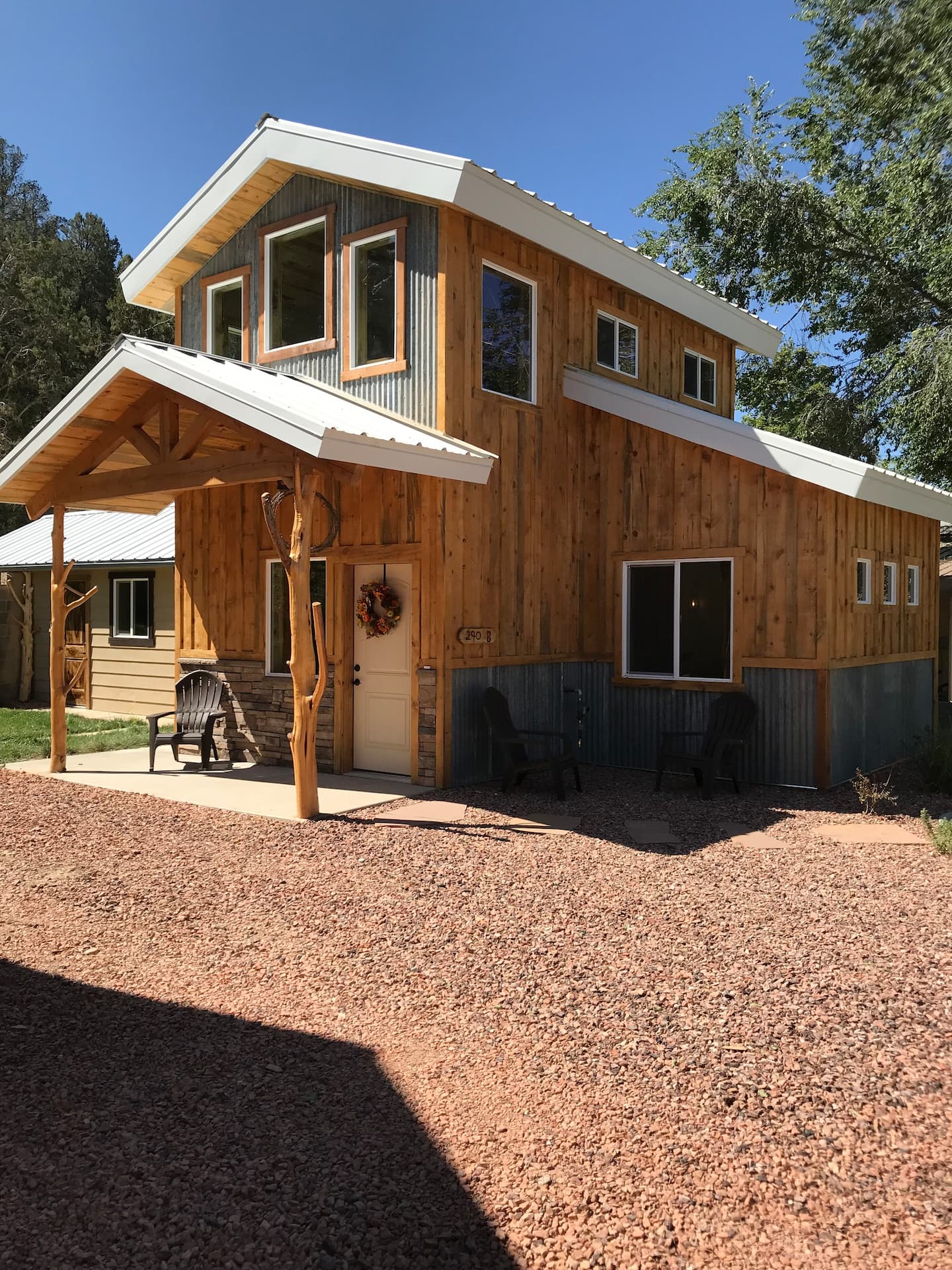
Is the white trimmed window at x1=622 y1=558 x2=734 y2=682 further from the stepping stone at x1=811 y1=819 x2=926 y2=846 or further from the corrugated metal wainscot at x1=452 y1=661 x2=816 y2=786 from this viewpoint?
the stepping stone at x1=811 y1=819 x2=926 y2=846

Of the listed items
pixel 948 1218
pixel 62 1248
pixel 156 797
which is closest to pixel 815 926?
pixel 948 1218

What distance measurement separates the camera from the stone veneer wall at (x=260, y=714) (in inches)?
393

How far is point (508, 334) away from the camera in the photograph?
32.2 feet

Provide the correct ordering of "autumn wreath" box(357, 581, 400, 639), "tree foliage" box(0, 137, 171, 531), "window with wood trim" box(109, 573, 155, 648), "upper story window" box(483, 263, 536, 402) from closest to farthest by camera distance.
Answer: "autumn wreath" box(357, 581, 400, 639) → "upper story window" box(483, 263, 536, 402) → "window with wood trim" box(109, 573, 155, 648) → "tree foliage" box(0, 137, 171, 531)

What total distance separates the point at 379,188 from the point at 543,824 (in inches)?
250

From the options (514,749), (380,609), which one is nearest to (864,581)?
(514,749)

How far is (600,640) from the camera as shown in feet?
35.6

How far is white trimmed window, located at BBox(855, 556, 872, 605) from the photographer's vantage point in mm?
10127

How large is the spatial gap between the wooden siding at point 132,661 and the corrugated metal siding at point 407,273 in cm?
567

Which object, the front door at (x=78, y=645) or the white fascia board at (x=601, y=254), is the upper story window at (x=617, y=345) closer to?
the white fascia board at (x=601, y=254)

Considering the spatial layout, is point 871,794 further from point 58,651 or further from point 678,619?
point 58,651

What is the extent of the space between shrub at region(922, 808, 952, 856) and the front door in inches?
528

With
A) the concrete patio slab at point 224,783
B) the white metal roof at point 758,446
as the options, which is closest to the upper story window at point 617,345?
the white metal roof at point 758,446

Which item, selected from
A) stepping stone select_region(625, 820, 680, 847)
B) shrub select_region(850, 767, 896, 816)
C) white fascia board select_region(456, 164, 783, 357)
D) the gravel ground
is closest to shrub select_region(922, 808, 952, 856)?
the gravel ground
